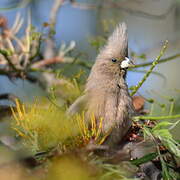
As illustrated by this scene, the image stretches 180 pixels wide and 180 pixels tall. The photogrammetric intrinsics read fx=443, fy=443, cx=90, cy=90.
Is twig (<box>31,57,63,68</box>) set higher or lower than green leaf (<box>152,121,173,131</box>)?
lower

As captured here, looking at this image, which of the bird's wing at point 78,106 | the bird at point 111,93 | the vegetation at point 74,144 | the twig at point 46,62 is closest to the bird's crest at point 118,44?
the bird at point 111,93

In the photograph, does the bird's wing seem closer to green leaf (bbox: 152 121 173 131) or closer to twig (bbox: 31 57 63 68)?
green leaf (bbox: 152 121 173 131)

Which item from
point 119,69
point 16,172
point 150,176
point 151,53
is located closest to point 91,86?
point 119,69

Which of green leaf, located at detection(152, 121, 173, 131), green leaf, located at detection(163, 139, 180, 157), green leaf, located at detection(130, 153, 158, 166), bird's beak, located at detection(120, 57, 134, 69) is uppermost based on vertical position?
bird's beak, located at detection(120, 57, 134, 69)

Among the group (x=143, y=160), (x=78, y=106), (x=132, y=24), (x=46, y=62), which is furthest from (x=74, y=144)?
(x=132, y=24)

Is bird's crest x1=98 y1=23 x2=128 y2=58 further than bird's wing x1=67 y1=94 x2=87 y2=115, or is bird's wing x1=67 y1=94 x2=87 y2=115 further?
bird's crest x1=98 y1=23 x2=128 y2=58

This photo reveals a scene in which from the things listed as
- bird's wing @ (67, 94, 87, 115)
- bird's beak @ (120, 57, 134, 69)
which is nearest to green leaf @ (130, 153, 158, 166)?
bird's wing @ (67, 94, 87, 115)

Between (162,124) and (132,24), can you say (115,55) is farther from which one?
(132,24)

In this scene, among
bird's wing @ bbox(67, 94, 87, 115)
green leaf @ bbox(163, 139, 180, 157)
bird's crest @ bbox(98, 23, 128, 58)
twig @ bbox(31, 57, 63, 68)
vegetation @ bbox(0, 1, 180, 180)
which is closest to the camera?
vegetation @ bbox(0, 1, 180, 180)

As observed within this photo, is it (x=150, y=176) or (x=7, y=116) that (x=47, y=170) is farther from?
(x=7, y=116)
